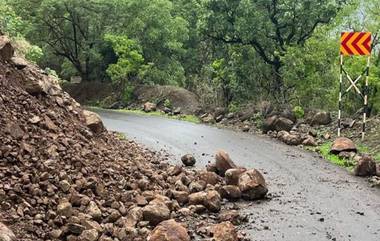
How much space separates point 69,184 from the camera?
7.47 meters

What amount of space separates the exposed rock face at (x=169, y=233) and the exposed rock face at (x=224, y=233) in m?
0.40

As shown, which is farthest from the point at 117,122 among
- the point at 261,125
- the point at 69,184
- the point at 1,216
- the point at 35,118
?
the point at 1,216

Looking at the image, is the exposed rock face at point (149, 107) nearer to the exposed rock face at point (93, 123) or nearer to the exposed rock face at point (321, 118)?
the exposed rock face at point (321, 118)

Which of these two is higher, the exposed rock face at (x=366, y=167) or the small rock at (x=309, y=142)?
the exposed rock face at (x=366, y=167)

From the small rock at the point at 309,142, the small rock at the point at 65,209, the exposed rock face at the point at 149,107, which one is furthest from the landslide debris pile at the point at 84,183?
the exposed rock face at the point at 149,107

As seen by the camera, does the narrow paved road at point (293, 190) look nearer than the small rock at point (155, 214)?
No

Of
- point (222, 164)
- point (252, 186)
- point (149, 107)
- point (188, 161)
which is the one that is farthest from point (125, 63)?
point (252, 186)

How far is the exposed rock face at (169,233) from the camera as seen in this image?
6.40 metres

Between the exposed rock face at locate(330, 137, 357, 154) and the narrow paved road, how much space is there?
0.64 metres

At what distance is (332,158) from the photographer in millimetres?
12859

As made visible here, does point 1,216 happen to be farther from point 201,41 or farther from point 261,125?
point 201,41

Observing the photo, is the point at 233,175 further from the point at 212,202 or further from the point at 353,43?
the point at 353,43

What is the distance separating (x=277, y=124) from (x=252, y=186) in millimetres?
8289

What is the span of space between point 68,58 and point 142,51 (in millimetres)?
5898
